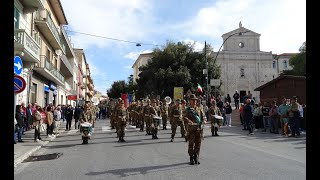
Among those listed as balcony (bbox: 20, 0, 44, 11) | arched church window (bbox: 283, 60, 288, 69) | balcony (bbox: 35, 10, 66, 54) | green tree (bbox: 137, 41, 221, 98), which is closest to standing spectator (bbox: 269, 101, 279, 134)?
balcony (bbox: 20, 0, 44, 11)

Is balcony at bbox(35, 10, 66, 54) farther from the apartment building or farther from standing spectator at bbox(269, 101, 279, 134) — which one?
standing spectator at bbox(269, 101, 279, 134)

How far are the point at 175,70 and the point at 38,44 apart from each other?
21.9m

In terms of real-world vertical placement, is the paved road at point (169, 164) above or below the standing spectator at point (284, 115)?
below

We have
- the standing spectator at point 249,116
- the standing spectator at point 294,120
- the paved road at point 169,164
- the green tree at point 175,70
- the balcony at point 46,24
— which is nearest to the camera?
the paved road at point 169,164

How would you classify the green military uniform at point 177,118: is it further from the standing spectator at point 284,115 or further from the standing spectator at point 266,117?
the standing spectator at point 266,117

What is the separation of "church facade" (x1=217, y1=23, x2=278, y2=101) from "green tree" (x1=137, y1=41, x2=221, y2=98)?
21.5 metres

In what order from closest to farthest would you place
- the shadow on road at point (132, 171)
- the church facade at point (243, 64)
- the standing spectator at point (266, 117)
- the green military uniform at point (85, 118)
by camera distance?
the shadow on road at point (132, 171)
the green military uniform at point (85, 118)
the standing spectator at point (266, 117)
the church facade at point (243, 64)

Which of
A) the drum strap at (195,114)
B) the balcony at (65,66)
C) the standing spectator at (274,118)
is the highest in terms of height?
the balcony at (65,66)

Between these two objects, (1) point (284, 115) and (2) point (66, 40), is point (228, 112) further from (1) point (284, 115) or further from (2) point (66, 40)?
(2) point (66, 40)

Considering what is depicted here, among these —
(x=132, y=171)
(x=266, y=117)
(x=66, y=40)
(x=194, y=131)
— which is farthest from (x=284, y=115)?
(x=66, y=40)

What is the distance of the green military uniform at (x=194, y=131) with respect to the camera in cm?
889

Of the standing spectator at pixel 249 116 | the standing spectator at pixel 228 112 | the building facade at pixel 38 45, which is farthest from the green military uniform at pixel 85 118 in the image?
the standing spectator at pixel 228 112
